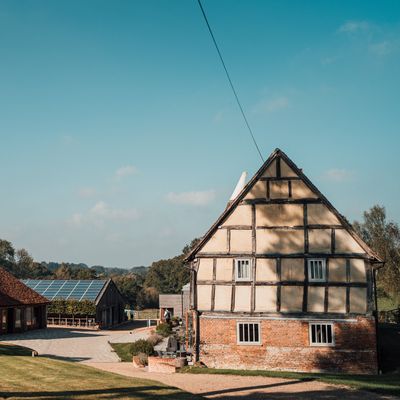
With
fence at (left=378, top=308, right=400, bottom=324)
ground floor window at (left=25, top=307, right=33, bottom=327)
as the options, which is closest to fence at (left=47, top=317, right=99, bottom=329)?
ground floor window at (left=25, top=307, right=33, bottom=327)

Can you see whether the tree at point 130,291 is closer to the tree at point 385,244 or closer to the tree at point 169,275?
the tree at point 169,275

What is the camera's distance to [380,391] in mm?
16234

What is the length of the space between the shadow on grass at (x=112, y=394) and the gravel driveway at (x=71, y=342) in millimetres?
12546

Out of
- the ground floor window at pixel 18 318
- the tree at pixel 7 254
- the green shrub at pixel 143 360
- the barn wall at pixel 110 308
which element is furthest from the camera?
the tree at pixel 7 254

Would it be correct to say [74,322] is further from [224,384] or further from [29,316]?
[224,384]

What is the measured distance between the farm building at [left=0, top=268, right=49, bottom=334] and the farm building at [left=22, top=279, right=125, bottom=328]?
306cm

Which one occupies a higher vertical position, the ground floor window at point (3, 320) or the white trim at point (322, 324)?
the white trim at point (322, 324)

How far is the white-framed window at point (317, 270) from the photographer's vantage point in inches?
875

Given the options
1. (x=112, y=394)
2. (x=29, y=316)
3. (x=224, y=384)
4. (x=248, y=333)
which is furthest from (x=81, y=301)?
(x=112, y=394)

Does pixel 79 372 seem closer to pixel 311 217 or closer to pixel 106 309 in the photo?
pixel 311 217

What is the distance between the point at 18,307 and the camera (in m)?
39.0

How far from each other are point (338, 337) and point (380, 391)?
526cm

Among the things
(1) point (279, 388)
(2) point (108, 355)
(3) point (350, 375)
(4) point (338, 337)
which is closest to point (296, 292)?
(4) point (338, 337)

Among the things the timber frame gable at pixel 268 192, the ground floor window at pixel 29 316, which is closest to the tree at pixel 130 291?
the ground floor window at pixel 29 316
